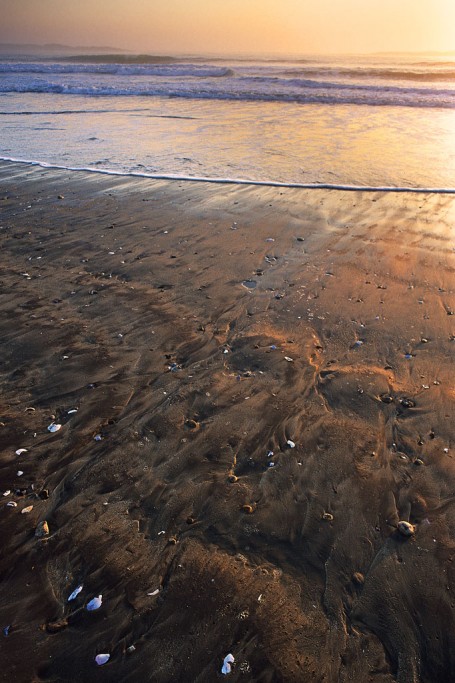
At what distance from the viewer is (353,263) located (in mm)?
5445

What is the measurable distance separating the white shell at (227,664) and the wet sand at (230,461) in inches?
0.9

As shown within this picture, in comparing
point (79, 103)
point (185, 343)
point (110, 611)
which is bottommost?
point (110, 611)

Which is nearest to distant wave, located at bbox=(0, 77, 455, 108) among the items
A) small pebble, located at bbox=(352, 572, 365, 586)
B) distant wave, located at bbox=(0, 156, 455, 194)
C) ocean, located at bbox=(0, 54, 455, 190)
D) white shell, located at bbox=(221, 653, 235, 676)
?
ocean, located at bbox=(0, 54, 455, 190)

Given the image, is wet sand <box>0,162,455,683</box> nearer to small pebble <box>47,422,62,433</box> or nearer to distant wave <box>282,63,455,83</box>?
small pebble <box>47,422,62,433</box>

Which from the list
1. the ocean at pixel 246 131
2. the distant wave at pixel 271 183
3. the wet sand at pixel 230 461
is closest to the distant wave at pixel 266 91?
the ocean at pixel 246 131

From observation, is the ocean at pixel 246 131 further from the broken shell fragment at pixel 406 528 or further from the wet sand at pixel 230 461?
the broken shell fragment at pixel 406 528

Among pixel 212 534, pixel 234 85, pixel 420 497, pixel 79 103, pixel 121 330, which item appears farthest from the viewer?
pixel 234 85

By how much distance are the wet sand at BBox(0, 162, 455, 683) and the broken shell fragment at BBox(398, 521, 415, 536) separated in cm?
3

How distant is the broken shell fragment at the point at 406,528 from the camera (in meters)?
2.50

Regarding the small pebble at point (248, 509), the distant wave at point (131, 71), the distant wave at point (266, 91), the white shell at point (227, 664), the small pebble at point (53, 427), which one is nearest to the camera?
the white shell at point (227, 664)

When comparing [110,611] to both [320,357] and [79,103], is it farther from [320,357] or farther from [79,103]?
[79,103]

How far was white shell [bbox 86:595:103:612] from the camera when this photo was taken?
84.9 inches

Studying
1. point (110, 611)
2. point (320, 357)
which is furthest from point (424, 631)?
point (320, 357)

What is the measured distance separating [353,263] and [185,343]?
261 cm
